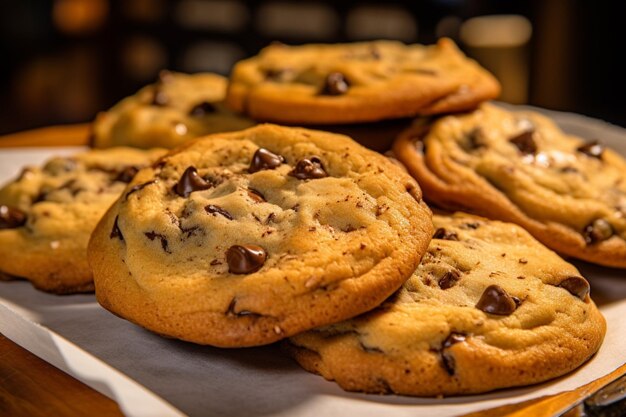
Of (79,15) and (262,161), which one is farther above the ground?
(262,161)

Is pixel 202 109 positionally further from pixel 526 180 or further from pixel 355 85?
pixel 526 180

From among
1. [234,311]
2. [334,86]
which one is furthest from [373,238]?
[334,86]

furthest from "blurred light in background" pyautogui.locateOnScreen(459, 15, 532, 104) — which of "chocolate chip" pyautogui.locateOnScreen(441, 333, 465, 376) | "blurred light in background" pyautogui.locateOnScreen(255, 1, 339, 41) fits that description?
"chocolate chip" pyautogui.locateOnScreen(441, 333, 465, 376)

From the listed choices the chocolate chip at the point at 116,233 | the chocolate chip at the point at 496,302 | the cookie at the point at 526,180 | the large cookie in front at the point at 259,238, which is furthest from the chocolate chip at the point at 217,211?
the cookie at the point at 526,180

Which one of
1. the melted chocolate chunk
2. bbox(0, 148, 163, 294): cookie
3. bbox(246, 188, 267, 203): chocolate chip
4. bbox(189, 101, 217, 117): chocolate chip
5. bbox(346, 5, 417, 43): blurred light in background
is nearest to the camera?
bbox(246, 188, 267, 203): chocolate chip

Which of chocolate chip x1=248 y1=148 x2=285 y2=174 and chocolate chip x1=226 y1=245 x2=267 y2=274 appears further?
chocolate chip x1=248 y1=148 x2=285 y2=174

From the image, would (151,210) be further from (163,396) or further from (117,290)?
(163,396)

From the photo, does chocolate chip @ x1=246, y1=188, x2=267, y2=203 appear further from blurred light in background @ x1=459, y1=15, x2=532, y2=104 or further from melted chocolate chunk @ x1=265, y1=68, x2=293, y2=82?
blurred light in background @ x1=459, y1=15, x2=532, y2=104

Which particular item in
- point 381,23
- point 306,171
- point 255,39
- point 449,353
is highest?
point 306,171
